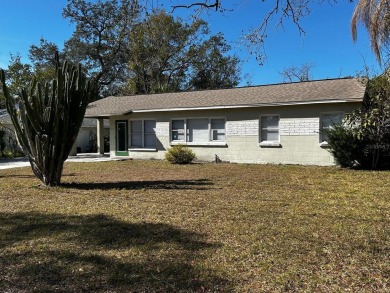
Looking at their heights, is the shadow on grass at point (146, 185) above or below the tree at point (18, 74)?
below

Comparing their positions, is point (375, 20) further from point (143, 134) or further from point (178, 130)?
point (143, 134)

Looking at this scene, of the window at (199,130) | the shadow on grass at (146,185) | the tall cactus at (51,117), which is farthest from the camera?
the window at (199,130)

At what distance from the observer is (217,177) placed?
12.1 metres

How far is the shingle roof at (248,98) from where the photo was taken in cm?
1520

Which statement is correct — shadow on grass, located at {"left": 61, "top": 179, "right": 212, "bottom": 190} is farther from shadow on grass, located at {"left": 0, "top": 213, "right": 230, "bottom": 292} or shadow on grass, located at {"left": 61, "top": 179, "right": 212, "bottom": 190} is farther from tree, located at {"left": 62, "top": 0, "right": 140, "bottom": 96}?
tree, located at {"left": 62, "top": 0, "right": 140, "bottom": 96}

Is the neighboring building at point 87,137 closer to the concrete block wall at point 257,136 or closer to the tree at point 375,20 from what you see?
the concrete block wall at point 257,136

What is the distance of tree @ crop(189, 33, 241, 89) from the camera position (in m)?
35.9

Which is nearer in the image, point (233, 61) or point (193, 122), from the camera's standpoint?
point (193, 122)

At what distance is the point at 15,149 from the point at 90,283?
23.4 m

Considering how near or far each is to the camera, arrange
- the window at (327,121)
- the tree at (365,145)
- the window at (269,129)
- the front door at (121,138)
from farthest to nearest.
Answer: the front door at (121,138) < the window at (269,129) < the window at (327,121) < the tree at (365,145)

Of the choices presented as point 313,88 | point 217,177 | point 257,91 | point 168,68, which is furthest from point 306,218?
point 168,68

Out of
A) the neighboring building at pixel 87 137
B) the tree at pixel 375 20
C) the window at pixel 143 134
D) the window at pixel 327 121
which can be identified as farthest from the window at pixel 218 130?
the neighboring building at pixel 87 137

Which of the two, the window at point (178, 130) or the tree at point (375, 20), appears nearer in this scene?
the tree at point (375, 20)

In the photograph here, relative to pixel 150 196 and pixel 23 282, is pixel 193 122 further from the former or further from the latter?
pixel 23 282
